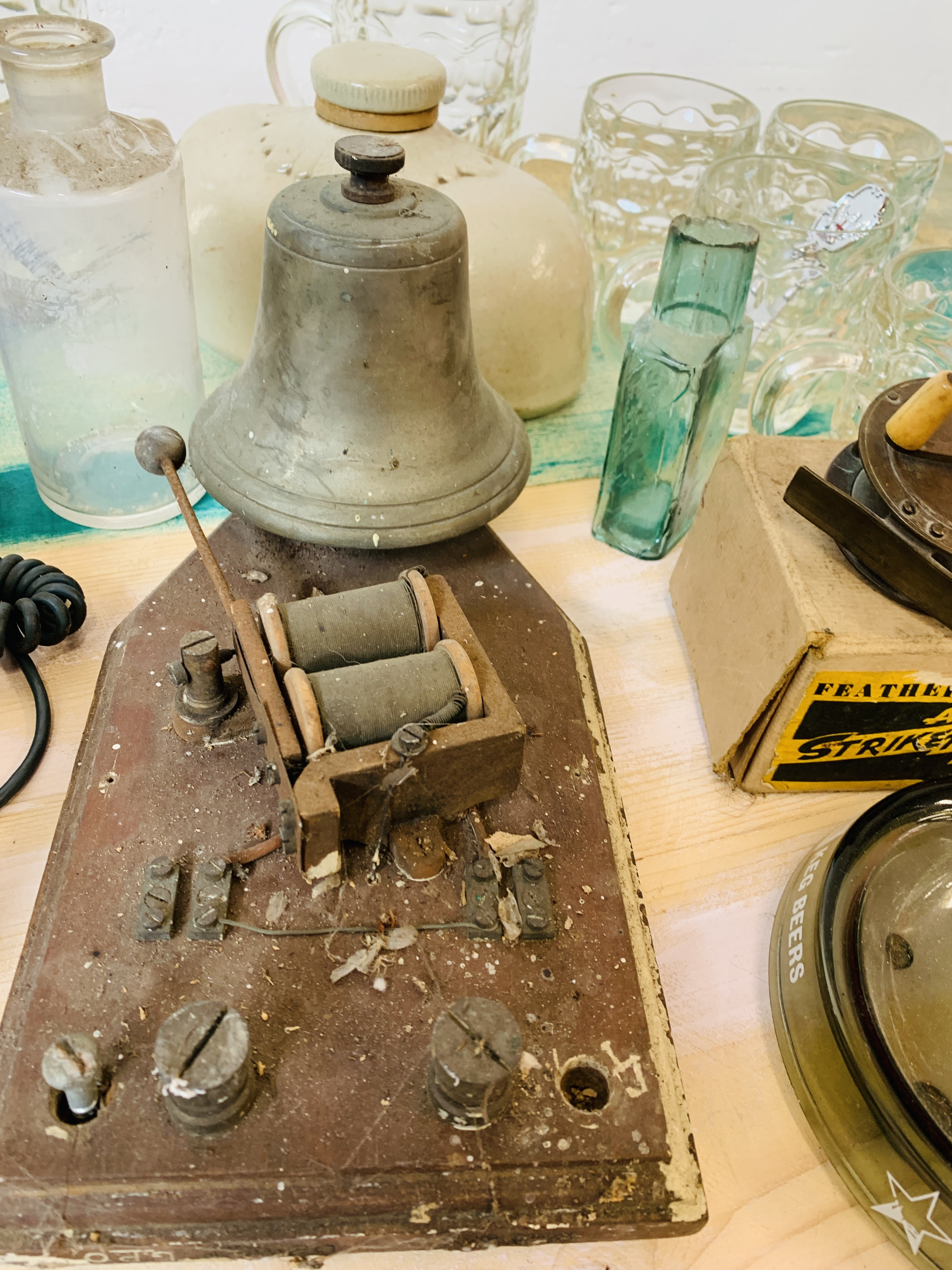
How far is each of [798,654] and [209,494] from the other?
758 millimetres

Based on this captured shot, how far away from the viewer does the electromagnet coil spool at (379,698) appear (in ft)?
2.48

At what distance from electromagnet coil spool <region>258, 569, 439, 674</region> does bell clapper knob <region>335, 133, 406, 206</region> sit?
28cm

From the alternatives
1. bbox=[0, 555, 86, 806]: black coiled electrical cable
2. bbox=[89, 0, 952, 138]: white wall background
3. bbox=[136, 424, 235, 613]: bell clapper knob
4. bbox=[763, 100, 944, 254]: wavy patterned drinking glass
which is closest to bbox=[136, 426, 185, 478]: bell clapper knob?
bbox=[136, 424, 235, 613]: bell clapper knob

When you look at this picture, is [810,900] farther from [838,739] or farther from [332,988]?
[332,988]

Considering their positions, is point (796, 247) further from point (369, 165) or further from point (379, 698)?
point (379, 698)

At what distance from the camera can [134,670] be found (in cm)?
95

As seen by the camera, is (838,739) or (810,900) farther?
(838,739)

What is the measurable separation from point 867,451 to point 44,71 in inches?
36.3

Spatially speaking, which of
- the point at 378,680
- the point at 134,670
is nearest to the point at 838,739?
the point at 378,680

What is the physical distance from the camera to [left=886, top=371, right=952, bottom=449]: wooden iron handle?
3.02 feet

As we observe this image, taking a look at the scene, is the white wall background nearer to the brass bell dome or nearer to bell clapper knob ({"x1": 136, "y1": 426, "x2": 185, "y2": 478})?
the brass bell dome

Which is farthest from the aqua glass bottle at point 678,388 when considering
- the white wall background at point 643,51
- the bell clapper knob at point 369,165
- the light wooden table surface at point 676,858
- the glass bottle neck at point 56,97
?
the white wall background at point 643,51

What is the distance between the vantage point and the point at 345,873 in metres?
0.80

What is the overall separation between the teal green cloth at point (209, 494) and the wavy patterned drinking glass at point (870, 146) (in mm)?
469
